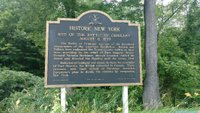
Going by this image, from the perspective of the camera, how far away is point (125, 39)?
10.1 metres

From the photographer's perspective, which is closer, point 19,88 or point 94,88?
point 19,88

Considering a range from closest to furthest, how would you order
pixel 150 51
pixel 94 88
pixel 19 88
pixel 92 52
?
pixel 92 52, pixel 19 88, pixel 94 88, pixel 150 51

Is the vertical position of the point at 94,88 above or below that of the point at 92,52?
below

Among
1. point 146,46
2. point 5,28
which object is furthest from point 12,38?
point 146,46

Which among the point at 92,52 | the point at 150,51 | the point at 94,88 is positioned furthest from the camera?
the point at 150,51

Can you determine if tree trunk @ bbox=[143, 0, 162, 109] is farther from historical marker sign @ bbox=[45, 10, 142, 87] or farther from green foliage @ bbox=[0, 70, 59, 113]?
historical marker sign @ bbox=[45, 10, 142, 87]

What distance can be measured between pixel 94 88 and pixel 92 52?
4.69 m

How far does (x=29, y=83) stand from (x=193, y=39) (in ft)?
34.9

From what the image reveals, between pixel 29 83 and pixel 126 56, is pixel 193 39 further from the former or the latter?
pixel 126 56

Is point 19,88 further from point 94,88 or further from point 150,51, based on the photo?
point 150,51

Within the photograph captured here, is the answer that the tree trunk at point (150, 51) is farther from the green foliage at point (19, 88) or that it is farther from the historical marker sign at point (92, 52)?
the historical marker sign at point (92, 52)

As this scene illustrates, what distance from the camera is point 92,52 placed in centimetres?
978

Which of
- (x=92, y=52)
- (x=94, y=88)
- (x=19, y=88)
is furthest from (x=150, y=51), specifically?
(x=92, y=52)

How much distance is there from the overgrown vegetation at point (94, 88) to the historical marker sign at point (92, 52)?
607 millimetres
